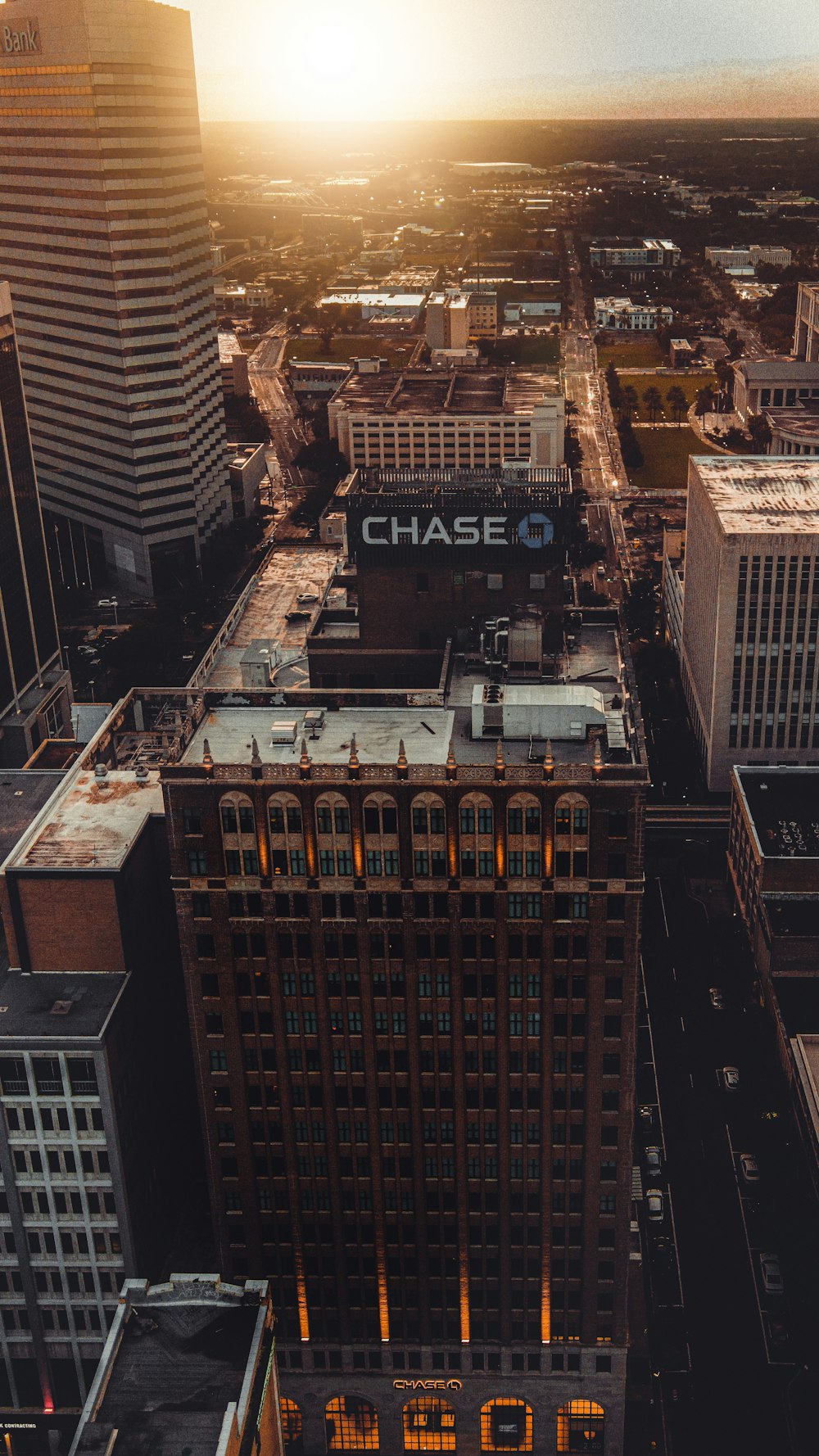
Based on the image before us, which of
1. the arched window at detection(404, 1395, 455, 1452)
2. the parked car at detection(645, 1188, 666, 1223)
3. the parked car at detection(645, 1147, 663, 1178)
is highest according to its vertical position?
the arched window at detection(404, 1395, 455, 1452)

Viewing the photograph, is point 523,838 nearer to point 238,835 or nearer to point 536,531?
point 238,835

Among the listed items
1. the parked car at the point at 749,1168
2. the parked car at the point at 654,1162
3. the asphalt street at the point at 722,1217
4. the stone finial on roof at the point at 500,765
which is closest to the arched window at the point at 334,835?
the stone finial on roof at the point at 500,765

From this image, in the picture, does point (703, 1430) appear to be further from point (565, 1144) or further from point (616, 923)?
point (616, 923)

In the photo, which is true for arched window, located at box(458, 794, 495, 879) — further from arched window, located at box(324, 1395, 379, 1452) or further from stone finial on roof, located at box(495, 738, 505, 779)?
arched window, located at box(324, 1395, 379, 1452)

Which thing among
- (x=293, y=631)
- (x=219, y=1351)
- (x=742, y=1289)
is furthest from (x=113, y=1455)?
(x=293, y=631)

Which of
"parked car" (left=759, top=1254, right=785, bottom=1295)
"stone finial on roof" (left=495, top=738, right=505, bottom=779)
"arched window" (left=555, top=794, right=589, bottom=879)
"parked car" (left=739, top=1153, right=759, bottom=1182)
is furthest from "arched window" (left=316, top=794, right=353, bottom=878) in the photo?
"parked car" (left=739, top=1153, right=759, bottom=1182)

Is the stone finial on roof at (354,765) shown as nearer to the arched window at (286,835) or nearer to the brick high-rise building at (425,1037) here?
the brick high-rise building at (425,1037)
